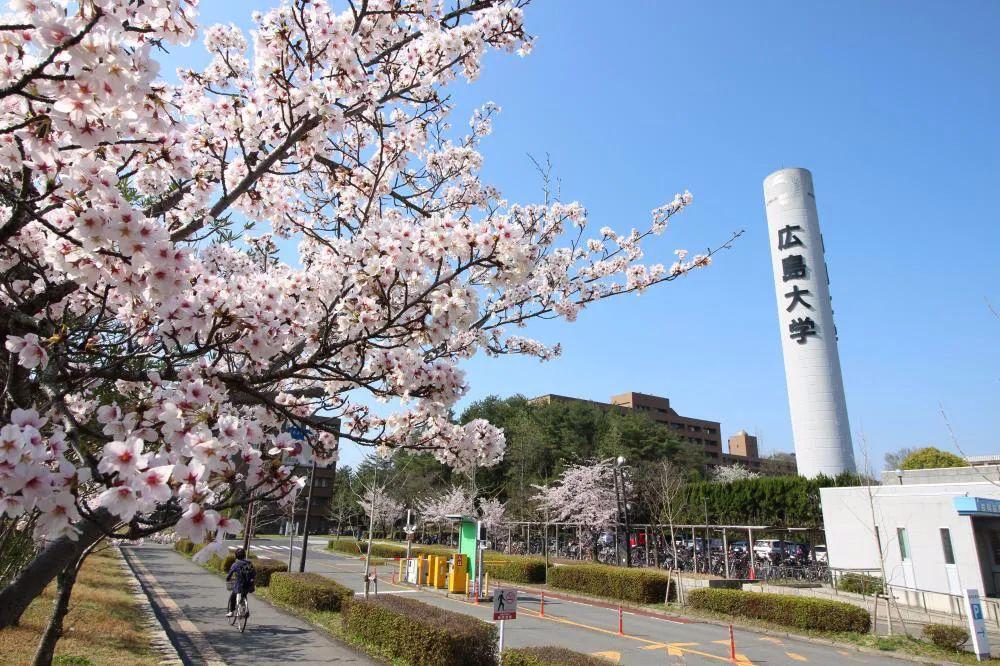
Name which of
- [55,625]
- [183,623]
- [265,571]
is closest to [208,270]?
[55,625]

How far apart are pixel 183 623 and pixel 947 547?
20.2 m

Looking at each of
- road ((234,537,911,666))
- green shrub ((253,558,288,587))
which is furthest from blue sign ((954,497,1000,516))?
green shrub ((253,558,288,587))

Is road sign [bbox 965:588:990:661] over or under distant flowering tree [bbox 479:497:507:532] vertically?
under

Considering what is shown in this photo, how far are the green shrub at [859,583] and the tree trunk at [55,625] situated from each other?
19374 millimetres

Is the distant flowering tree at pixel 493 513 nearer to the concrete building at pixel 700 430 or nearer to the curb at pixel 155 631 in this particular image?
the curb at pixel 155 631

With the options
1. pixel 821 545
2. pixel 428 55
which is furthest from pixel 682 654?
pixel 821 545

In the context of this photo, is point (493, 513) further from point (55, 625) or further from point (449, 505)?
point (55, 625)

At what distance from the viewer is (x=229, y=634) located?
1085 centimetres

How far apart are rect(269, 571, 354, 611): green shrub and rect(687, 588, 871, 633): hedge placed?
9814 mm

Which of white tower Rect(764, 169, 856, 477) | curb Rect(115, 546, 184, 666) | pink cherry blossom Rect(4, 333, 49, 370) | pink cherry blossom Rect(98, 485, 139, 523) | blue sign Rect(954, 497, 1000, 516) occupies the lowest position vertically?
curb Rect(115, 546, 184, 666)

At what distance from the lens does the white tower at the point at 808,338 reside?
34.5 m

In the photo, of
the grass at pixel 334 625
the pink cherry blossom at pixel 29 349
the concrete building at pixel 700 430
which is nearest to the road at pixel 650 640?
the grass at pixel 334 625

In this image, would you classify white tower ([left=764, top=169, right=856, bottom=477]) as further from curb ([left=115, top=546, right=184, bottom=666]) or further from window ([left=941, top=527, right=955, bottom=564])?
curb ([left=115, top=546, right=184, bottom=666])

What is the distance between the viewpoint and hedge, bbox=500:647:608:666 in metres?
6.67
